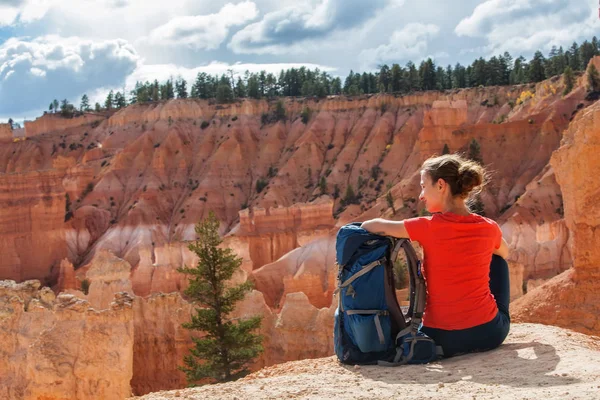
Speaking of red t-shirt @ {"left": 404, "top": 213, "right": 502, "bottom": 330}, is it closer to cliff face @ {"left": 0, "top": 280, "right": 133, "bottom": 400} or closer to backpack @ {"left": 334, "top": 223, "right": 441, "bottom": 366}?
backpack @ {"left": 334, "top": 223, "right": 441, "bottom": 366}

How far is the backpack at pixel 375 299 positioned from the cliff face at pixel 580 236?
9514mm

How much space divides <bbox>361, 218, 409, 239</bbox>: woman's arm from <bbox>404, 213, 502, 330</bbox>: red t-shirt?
5 cm

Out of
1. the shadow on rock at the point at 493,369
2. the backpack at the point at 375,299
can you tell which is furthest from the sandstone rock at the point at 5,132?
the shadow on rock at the point at 493,369

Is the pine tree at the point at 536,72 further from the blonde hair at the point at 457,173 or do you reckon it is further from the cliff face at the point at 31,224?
the blonde hair at the point at 457,173

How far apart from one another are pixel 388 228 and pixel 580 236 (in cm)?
1061

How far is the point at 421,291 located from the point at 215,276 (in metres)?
12.6

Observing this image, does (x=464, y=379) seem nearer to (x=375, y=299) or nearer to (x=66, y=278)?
(x=375, y=299)

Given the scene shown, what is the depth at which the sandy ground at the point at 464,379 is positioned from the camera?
5.34 metres

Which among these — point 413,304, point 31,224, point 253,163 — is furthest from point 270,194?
point 413,304

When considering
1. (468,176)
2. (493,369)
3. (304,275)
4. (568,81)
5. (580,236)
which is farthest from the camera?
(568,81)

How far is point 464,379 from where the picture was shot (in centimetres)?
583

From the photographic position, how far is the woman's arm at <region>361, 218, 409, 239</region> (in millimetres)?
6516

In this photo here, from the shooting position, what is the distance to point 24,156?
8594 centimetres

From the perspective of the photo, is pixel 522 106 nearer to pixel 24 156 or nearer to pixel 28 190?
pixel 28 190
